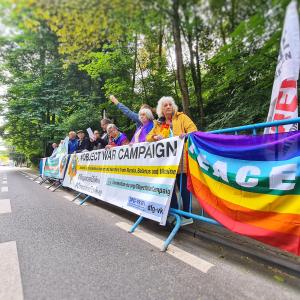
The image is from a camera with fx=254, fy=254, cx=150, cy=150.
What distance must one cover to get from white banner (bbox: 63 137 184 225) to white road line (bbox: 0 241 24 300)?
5.81 ft

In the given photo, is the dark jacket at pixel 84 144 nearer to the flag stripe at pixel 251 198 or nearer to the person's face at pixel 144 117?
the person's face at pixel 144 117

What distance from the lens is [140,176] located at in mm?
4152

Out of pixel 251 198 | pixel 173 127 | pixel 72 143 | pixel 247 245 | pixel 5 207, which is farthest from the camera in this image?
pixel 72 143

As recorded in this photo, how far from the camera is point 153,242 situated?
3.40 meters

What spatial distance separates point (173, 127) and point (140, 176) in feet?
3.15

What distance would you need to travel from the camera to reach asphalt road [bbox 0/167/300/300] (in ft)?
7.13

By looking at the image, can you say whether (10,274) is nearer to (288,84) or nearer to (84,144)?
(288,84)

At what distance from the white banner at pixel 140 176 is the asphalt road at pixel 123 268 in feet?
1.49

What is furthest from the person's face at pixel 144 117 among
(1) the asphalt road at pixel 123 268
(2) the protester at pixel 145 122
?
(1) the asphalt road at pixel 123 268

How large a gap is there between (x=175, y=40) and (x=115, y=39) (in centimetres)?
36

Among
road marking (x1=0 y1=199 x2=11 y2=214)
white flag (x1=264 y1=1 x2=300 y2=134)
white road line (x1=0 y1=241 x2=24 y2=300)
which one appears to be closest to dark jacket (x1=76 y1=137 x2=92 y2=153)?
road marking (x1=0 y1=199 x2=11 y2=214)

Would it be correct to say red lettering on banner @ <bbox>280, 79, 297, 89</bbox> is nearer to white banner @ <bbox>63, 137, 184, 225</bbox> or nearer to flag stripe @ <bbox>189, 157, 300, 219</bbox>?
flag stripe @ <bbox>189, 157, 300, 219</bbox>

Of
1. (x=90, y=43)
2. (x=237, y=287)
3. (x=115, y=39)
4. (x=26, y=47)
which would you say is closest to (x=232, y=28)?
(x=115, y=39)

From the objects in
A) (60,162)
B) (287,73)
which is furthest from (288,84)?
(60,162)
